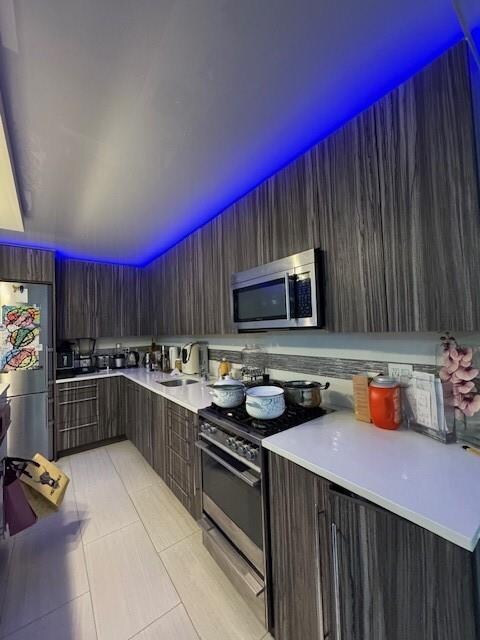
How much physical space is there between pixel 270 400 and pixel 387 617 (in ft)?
2.42

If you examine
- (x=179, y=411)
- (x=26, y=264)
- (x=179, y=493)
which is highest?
(x=26, y=264)

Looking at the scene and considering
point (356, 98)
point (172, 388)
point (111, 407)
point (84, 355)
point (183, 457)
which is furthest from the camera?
point (84, 355)

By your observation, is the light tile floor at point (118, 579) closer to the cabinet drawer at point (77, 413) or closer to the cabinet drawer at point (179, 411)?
the cabinet drawer at point (179, 411)

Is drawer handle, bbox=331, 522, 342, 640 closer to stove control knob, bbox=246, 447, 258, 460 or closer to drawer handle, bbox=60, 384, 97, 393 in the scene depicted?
stove control knob, bbox=246, 447, 258, 460

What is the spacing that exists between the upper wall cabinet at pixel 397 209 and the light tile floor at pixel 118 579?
4.94 ft

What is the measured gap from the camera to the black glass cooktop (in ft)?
3.83

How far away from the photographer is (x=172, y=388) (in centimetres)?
215

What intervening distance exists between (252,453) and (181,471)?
99 cm

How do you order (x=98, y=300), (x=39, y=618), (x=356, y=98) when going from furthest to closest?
(x=98, y=300)
(x=39, y=618)
(x=356, y=98)

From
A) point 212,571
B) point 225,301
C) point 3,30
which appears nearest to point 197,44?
point 3,30

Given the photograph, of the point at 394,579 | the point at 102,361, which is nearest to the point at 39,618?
the point at 394,579

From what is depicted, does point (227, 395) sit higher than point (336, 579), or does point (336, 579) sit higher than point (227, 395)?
point (227, 395)

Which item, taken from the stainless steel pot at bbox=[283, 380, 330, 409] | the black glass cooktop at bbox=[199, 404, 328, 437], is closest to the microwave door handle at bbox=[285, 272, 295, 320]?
the stainless steel pot at bbox=[283, 380, 330, 409]

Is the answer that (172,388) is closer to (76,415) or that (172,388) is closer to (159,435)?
(159,435)
